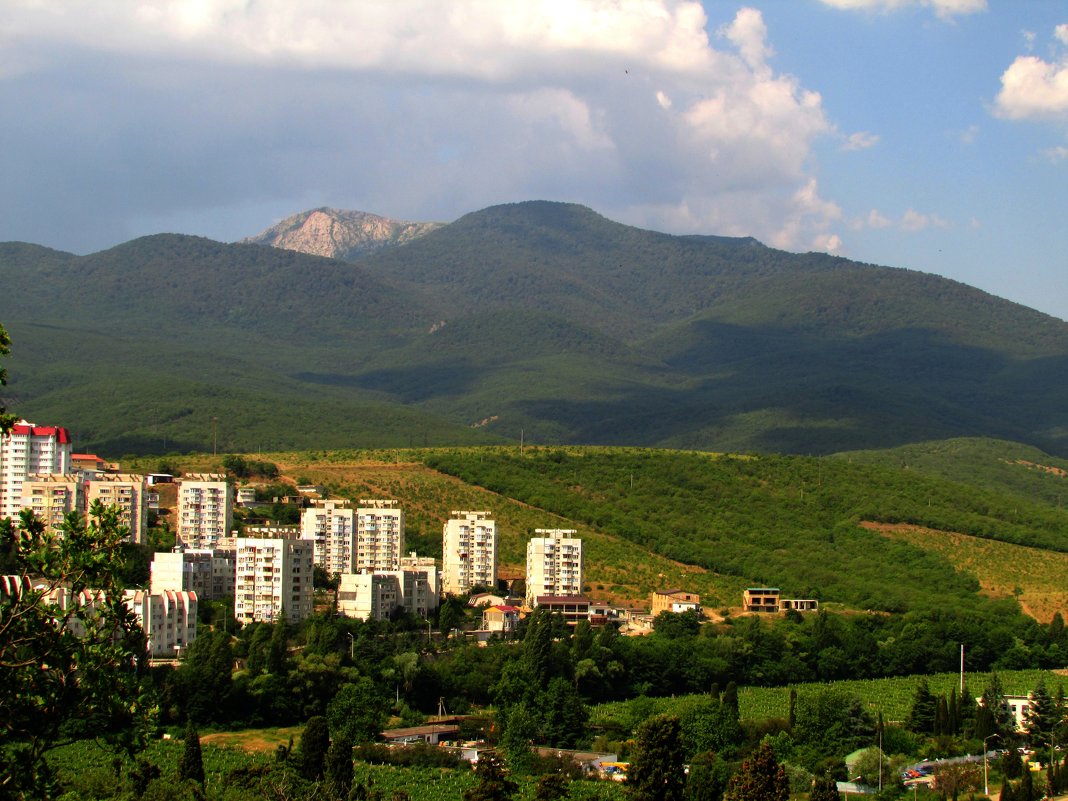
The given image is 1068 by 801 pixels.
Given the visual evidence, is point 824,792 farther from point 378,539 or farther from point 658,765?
point 378,539

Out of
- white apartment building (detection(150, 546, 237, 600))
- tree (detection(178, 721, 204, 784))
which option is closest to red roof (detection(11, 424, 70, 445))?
white apartment building (detection(150, 546, 237, 600))

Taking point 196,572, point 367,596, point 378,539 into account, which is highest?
point 378,539

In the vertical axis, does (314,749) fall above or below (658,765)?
below

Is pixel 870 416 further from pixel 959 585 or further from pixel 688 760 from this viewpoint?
pixel 688 760

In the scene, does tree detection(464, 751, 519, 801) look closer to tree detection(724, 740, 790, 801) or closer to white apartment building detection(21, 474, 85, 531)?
tree detection(724, 740, 790, 801)

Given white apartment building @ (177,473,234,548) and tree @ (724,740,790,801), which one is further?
white apartment building @ (177,473,234,548)

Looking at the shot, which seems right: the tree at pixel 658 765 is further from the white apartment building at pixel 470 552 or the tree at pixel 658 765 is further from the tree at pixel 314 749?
the white apartment building at pixel 470 552

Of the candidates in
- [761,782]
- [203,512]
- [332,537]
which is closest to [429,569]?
[332,537]
